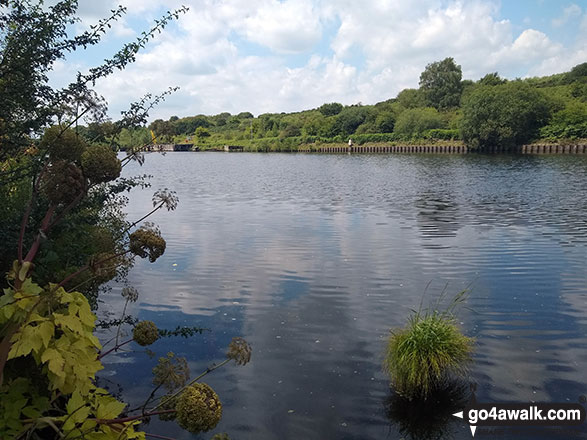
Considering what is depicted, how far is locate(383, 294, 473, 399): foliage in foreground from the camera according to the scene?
24.5 feet

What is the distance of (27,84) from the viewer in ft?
18.9

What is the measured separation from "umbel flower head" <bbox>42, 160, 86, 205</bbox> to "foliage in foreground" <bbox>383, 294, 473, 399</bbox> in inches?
214

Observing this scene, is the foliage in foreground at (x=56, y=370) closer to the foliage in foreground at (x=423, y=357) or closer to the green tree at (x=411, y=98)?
the foliage in foreground at (x=423, y=357)

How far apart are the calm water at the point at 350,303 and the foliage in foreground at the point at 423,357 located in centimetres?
38

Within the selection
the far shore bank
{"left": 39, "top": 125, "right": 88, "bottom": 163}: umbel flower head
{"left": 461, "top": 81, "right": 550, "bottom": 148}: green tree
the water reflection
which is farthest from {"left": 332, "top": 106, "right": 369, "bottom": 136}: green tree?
{"left": 39, "top": 125, "right": 88, "bottom": 163}: umbel flower head

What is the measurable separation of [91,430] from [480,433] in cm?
544

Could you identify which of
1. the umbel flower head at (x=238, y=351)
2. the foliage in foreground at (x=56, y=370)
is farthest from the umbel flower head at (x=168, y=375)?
the foliage in foreground at (x=56, y=370)

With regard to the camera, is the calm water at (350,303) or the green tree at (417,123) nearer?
the calm water at (350,303)

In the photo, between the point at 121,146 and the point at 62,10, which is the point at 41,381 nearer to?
the point at 121,146

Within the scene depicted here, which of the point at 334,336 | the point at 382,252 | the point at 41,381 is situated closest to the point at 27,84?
the point at 41,381

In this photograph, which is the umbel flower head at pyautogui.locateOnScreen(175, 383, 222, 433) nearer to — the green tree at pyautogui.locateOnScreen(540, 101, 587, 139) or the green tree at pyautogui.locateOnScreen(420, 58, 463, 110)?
the green tree at pyautogui.locateOnScreen(540, 101, 587, 139)

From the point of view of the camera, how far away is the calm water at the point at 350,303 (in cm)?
755

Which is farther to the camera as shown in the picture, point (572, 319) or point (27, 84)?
point (572, 319)

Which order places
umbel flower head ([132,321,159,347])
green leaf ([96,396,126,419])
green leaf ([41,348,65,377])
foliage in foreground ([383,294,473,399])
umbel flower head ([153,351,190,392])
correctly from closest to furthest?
green leaf ([41,348,65,377]) → green leaf ([96,396,126,419]) → umbel flower head ([153,351,190,392]) → umbel flower head ([132,321,159,347]) → foliage in foreground ([383,294,473,399])
